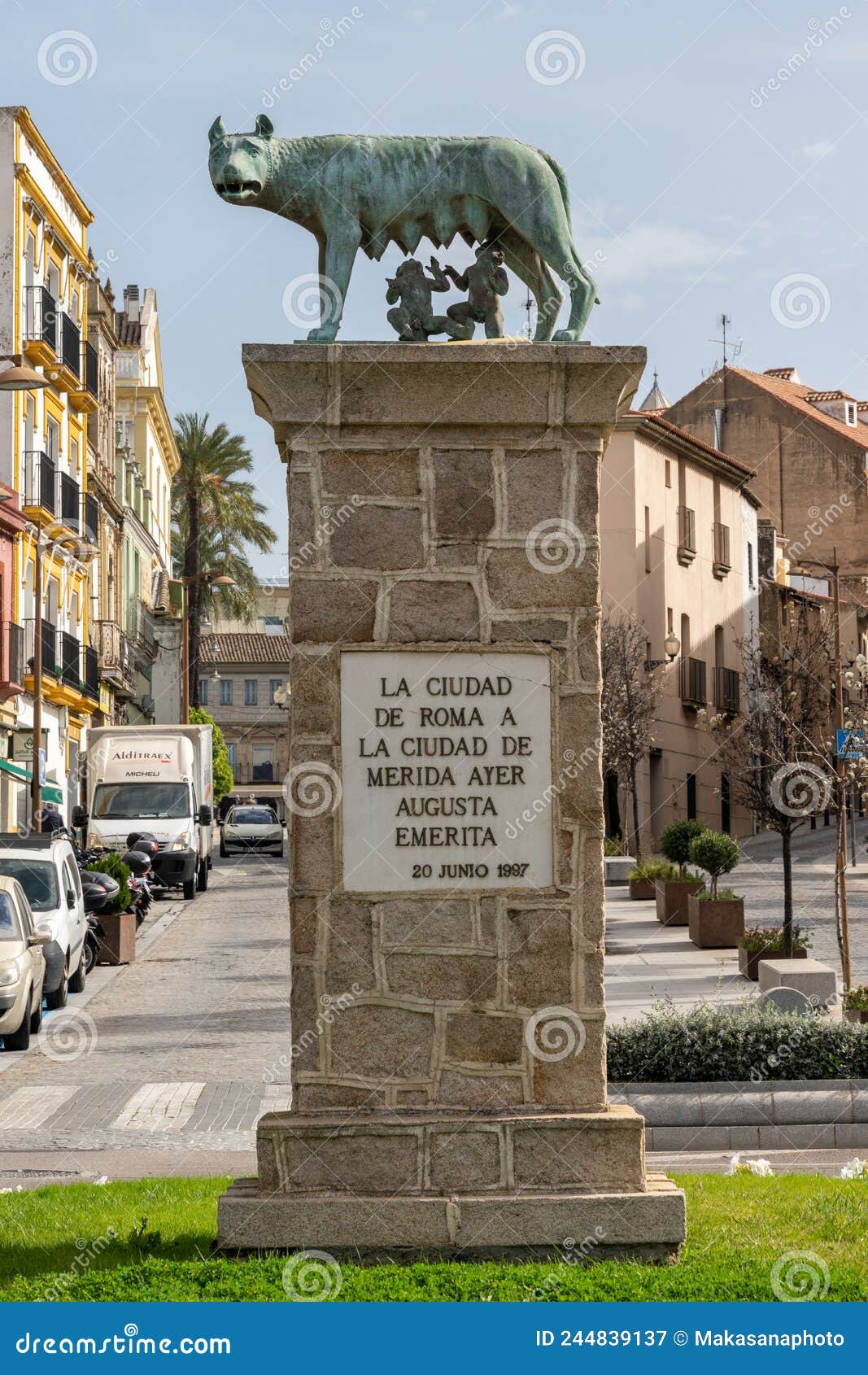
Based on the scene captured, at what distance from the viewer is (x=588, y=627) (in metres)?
7.14

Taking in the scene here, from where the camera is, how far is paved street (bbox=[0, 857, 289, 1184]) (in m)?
11.6

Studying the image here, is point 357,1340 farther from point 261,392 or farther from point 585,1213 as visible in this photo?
point 261,392

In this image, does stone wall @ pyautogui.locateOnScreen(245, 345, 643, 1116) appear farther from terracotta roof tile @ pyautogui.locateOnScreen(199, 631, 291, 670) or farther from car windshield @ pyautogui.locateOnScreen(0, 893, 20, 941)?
terracotta roof tile @ pyautogui.locateOnScreen(199, 631, 291, 670)

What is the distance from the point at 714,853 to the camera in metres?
26.3

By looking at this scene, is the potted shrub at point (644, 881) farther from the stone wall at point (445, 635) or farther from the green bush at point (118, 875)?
the stone wall at point (445, 635)

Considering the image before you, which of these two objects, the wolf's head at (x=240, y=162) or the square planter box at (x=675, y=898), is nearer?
the wolf's head at (x=240, y=162)

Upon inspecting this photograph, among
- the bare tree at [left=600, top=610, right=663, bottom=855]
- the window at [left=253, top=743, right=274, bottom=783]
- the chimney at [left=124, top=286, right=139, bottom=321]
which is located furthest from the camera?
the window at [left=253, top=743, right=274, bottom=783]
